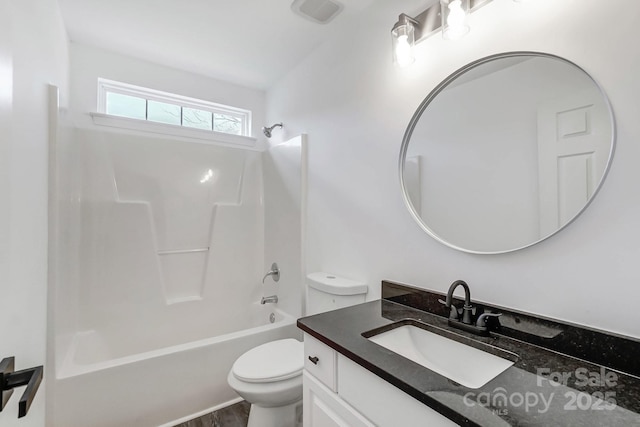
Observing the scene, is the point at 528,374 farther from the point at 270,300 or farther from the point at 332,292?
the point at 270,300

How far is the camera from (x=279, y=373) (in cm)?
144

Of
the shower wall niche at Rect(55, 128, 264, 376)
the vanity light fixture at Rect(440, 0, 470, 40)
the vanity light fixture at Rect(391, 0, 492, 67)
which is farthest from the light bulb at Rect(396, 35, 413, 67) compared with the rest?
the shower wall niche at Rect(55, 128, 264, 376)

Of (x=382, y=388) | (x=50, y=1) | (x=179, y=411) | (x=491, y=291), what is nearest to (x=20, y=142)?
(x=50, y=1)

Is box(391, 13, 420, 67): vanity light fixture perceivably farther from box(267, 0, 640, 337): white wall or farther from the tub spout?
the tub spout

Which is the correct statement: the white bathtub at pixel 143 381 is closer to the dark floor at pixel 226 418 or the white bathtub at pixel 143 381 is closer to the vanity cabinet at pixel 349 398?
the dark floor at pixel 226 418

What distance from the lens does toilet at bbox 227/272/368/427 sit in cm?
141

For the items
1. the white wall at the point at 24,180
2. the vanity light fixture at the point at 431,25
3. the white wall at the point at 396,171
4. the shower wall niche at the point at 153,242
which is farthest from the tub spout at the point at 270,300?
the vanity light fixture at the point at 431,25

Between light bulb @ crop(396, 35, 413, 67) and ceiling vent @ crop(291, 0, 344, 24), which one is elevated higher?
ceiling vent @ crop(291, 0, 344, 24)

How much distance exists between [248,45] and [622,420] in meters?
2.54

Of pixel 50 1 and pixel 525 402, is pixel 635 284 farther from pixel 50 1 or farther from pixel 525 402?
pixel 50 1

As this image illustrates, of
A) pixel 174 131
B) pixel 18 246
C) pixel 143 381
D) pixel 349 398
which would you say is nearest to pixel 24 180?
pixel 18 246

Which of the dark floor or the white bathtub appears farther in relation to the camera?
the dark floor

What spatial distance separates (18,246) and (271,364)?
1180 mm

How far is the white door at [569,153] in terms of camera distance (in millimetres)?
884
